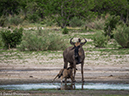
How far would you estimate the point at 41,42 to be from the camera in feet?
74.0

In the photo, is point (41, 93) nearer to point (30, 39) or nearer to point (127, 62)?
point (127, 62)

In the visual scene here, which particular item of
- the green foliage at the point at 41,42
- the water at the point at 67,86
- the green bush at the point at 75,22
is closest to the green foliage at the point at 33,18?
the green bush at the point at 75,22

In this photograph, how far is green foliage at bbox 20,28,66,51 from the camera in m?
22.5

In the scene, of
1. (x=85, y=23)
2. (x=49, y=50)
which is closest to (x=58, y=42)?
(x=49, y=50)

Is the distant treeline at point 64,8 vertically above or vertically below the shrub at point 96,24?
above

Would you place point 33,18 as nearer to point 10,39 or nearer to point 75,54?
point 10,39

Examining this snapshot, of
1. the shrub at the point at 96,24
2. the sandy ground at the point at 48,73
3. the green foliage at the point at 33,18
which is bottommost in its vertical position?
the sandy ground at the point at 48,73

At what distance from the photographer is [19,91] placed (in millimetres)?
9453

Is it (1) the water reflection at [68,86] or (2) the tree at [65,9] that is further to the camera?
(2) the tree at [65,9]

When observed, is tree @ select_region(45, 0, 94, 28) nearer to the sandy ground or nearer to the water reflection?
the sandy ground

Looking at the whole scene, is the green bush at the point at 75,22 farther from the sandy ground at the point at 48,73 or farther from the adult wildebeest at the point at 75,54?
the adult wildebeest at the point at 75,54

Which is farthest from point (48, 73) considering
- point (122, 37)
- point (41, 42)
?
point (122, 37)

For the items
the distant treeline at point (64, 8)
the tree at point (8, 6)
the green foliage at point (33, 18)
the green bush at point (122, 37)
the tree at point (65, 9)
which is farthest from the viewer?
the tree at point (8, 6)

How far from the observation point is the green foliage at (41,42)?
73.8 feet
